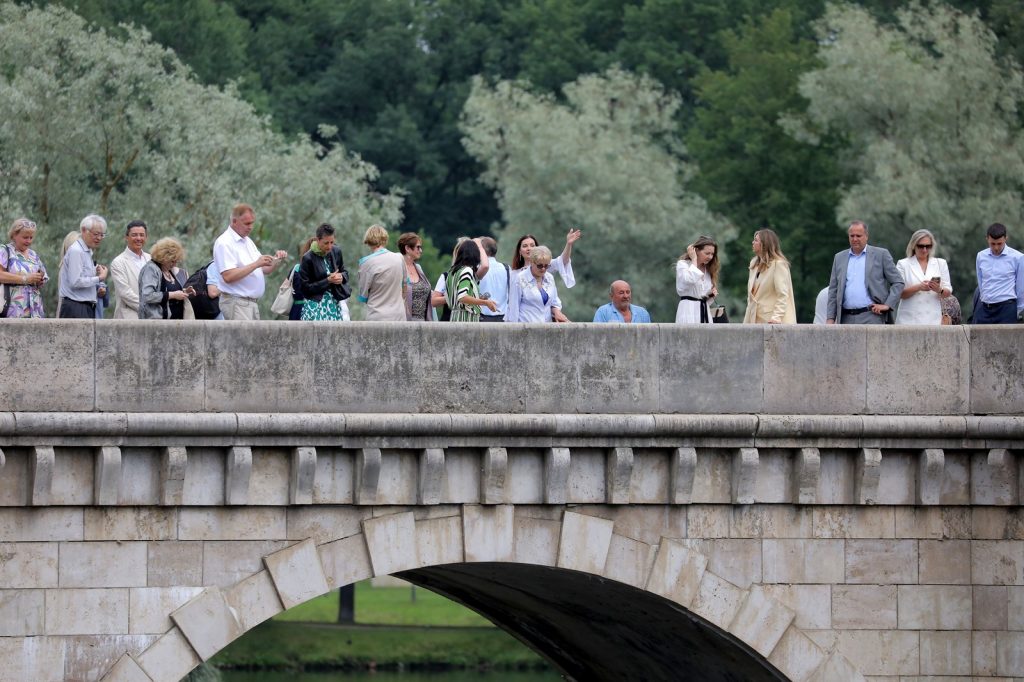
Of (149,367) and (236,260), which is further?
(236,260)

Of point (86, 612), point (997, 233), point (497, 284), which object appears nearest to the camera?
point (86, 612)

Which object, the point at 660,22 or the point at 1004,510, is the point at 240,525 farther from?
the point at 660,22

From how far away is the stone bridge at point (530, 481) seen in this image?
1363 centimetres

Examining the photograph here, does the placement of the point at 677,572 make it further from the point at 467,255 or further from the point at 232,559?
the point at 232,559

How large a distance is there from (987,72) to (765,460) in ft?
74.4

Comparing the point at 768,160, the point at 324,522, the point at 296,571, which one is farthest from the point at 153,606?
the point at 768,160

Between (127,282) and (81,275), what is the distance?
37 cm

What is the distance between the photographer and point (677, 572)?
14953 millimetres

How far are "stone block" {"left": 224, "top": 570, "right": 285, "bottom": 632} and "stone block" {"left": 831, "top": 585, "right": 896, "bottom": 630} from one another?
399 cm

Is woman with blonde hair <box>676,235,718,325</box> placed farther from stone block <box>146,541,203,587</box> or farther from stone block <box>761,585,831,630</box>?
stone block <box>146,541,203,587</box>

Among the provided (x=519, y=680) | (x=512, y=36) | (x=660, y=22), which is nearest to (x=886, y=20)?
(x=660, y=22)

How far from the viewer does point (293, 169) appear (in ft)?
100

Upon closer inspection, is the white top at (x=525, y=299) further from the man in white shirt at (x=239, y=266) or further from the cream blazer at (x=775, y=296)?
the man in white shirt at (x=239, y=266)

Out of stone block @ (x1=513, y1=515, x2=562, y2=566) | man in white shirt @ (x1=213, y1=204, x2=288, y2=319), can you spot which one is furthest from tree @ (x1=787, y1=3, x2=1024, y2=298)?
man in white shirt @ (x1=213, y1=204, x2=288, y2=319)
